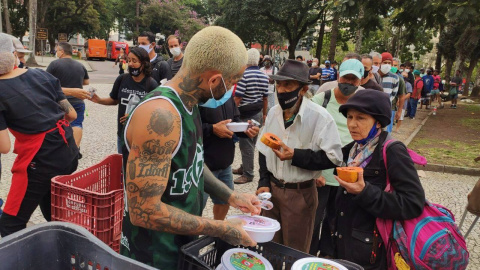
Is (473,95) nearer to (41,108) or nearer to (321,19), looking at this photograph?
(321,19)

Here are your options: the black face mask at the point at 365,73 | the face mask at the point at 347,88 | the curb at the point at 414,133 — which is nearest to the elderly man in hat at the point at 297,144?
the face mask at the point at 347,88

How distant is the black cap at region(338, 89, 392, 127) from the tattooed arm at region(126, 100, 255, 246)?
1187 mm

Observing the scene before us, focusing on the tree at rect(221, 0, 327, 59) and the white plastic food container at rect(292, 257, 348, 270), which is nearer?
the white plastic food container at rect(292, 257, 348, 270)

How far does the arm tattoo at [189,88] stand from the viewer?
160cm

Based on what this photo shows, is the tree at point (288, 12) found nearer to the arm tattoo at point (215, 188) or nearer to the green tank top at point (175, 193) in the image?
the arm tattoo at point (215, 188)

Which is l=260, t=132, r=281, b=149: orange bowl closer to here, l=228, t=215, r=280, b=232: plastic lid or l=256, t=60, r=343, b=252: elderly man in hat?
l=256, t=60, r=343, b=252: elderly man in hat

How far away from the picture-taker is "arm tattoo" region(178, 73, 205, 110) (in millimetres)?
1598

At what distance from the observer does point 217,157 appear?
360 centimetres

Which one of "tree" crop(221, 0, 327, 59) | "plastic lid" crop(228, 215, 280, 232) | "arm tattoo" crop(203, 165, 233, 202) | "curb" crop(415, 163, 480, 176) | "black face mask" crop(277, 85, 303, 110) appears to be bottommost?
"curb" crop(415, 163, 480, 176)

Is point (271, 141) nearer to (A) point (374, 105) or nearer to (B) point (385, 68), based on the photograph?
(A) point (374, 105)

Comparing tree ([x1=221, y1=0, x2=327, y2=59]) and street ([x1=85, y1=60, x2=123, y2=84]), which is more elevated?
tree ([x1=221, y1=0, x2=327, y2=59])

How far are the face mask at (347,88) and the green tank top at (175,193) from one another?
88.3 inches

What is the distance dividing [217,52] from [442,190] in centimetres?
621

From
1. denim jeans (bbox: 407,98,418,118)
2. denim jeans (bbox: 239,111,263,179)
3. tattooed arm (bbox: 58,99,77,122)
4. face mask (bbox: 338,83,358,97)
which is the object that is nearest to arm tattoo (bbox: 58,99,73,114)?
tattooed arm (bbox: 58,99,77,122)
